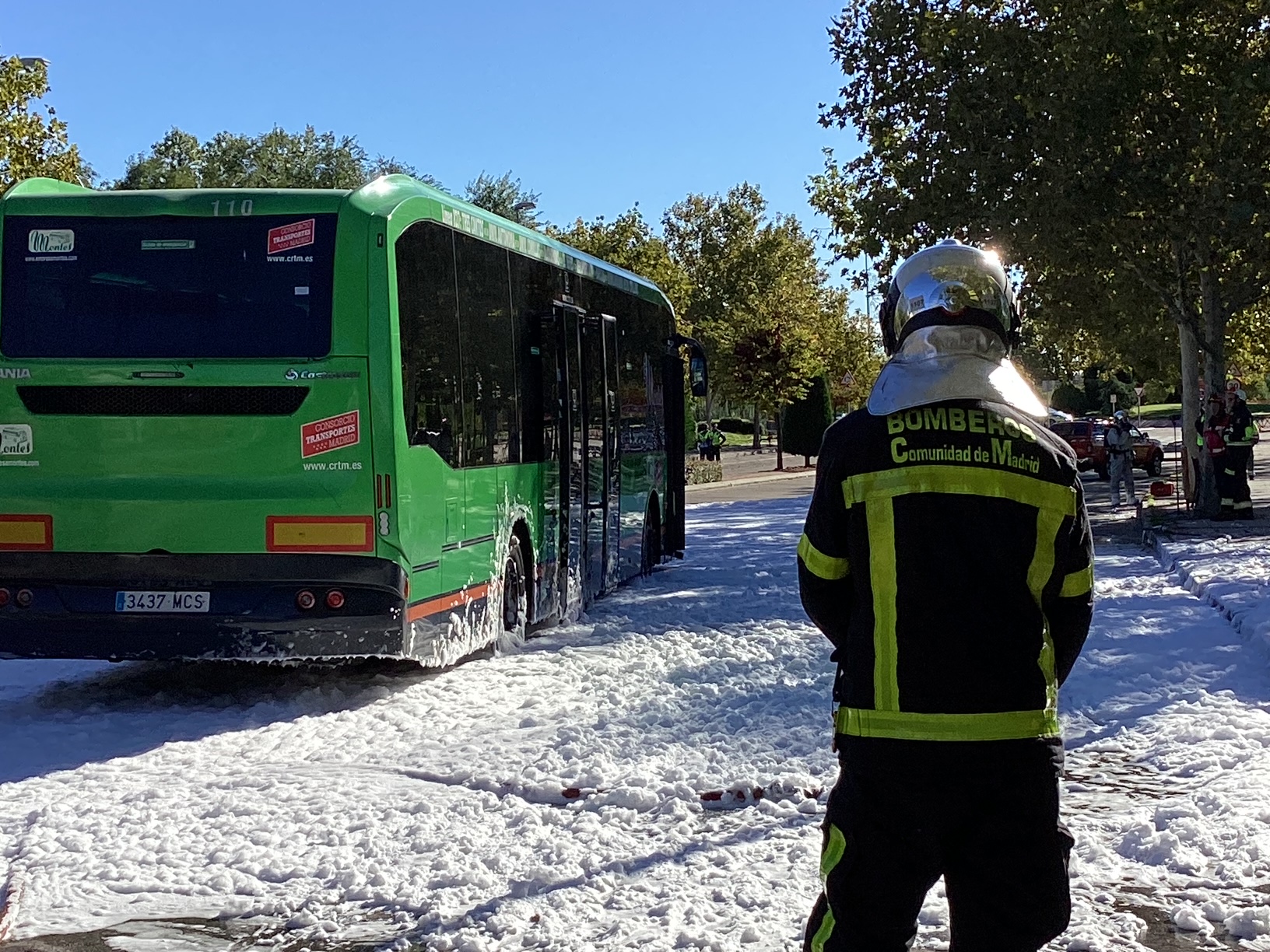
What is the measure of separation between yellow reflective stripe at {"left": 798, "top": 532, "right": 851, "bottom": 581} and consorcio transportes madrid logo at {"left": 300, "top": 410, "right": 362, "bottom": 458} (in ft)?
19.6

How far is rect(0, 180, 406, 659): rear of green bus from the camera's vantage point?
906 cm

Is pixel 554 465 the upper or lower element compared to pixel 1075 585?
upper

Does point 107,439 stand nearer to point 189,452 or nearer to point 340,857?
point 189,452

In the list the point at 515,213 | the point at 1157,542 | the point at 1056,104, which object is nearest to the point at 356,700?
the point at 1157,542

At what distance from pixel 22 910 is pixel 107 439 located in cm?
424

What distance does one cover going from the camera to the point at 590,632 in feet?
41.5

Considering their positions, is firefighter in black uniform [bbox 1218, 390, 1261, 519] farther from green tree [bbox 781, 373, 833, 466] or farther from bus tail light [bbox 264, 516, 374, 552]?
green tree [bbox 781, 373, 833, 466]

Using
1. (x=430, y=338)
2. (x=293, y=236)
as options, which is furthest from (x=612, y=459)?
(x=293, y=236)

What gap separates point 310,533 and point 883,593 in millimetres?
6307

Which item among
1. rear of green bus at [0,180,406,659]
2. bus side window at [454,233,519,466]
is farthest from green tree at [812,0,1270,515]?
rear of green bus at [0,180,406,659]

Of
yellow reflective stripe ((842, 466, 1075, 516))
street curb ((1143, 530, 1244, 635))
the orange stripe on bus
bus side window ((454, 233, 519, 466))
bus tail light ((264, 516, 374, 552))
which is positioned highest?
bus side window ((454, 233, 519, 466))

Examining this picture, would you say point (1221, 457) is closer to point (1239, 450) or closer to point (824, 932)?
point (1239, 450)

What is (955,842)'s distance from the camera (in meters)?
3.26

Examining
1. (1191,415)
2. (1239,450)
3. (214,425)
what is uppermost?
(1191,415)
